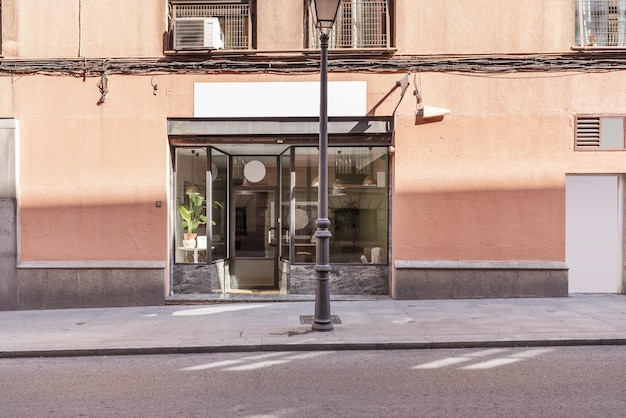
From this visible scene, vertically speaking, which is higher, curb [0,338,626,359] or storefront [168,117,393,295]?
storefront [168,117,393,295]

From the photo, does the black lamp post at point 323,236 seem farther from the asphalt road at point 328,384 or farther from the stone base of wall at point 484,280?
the stone base of wall at point 484,280

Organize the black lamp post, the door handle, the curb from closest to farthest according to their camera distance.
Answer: the curb → the black lamp post → the door handle

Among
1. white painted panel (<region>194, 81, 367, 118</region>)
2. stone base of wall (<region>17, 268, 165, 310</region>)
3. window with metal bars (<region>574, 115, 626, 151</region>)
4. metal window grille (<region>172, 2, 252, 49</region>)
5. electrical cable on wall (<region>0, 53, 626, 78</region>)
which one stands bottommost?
stone base of wall (<region>17, 268, 165, 310</region>)

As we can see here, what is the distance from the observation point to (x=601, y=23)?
10.0m

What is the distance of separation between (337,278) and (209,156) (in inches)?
154

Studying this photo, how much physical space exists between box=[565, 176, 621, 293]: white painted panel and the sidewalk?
48cm

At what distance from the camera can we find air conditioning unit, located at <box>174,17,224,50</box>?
31.9 ft

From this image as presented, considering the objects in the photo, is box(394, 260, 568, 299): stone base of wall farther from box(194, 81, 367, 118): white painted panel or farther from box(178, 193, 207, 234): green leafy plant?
box(178, 193, 207, 234): green leafy plant

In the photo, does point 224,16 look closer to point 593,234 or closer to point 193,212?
point 193,212

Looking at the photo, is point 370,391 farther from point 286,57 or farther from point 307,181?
point 286,57

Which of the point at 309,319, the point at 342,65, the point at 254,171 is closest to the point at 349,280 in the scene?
the point at 309,319

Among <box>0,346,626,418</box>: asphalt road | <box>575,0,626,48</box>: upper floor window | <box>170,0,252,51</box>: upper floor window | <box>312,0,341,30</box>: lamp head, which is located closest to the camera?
<box>0,346,626,418</box>: asphalt road

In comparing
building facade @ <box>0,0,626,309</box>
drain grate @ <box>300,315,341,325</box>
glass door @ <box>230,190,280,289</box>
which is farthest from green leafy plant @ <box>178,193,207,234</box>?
drain grate @ <box>300,315,341,325</box>

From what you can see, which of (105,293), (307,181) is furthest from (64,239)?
(307,181)
